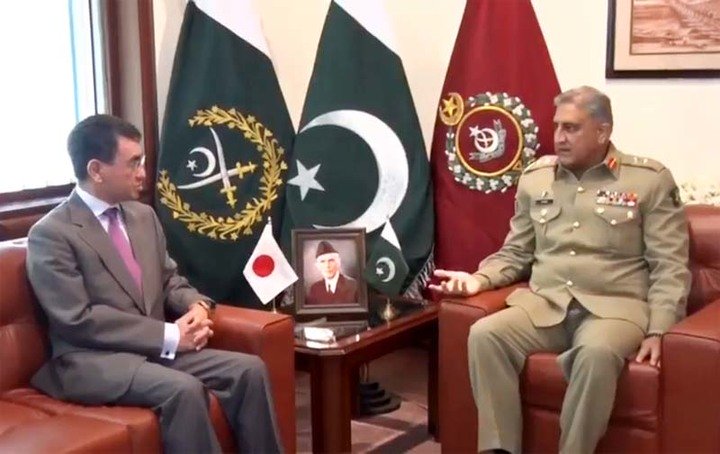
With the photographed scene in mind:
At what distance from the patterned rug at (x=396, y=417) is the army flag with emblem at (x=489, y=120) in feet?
1.87

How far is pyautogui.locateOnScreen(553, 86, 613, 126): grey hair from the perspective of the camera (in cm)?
295

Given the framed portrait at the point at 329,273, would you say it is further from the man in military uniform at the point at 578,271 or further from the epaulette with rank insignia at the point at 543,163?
the epaulette with rank insignia at the point at 543,163

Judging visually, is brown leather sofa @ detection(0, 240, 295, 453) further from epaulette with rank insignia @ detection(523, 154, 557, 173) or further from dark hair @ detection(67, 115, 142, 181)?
epaulette with rank insignia @ detection(523, 154, 557, 173)

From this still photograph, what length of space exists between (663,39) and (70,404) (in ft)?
7.53

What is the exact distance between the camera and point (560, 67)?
360cm

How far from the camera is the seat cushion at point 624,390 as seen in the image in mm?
2584

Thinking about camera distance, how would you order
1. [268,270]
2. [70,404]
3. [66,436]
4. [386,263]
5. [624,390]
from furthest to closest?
[386,263] → [268,270] → [624,390] → [70,404] → [66,436]

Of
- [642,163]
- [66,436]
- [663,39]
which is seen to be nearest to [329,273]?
[642,163]

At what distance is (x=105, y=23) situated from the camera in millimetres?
3537

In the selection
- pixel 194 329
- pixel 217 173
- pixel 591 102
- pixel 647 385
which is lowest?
pixel 647 385

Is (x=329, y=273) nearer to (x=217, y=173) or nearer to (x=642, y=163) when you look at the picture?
(x=217, y=173)

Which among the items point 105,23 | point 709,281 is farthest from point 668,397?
point 105,23

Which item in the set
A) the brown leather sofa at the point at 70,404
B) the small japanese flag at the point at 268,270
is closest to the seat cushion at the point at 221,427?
the brown leather sofa at the point at 70,404

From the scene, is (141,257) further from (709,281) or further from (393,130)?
(709,281)
